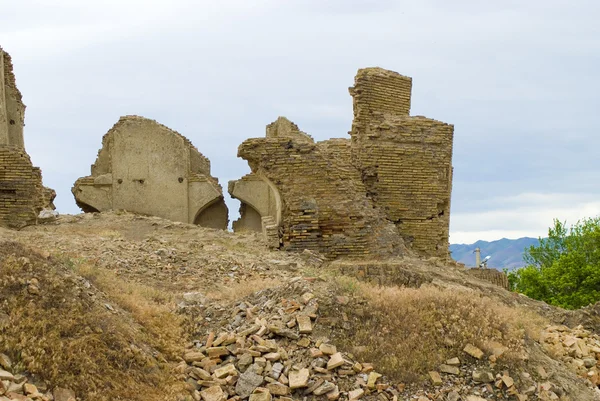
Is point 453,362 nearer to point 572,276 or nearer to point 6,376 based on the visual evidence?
point 6,376

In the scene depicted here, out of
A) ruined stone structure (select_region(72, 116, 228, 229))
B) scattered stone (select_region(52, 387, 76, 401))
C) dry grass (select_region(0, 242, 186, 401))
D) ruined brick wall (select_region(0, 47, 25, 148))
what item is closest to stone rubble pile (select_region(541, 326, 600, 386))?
dry grass (select_region(0, 242, 186, 401))

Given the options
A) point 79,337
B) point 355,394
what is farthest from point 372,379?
point 79,337

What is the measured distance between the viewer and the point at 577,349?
329 inches

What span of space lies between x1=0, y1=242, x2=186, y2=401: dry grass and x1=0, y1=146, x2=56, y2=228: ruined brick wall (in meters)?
6.71

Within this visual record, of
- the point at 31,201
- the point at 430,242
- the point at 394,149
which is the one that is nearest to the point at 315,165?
the point at 394,149

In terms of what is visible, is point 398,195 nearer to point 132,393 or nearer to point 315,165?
point 315,165

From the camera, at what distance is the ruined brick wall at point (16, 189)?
1367 cm

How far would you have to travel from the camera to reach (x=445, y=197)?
45.8 ft

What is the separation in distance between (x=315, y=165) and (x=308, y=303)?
5645mm

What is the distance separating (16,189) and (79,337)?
8.49 metres

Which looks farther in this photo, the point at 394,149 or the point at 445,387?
the point at 394,149

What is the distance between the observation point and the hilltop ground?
234 inches

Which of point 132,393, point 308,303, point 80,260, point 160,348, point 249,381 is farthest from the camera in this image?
point 80,260

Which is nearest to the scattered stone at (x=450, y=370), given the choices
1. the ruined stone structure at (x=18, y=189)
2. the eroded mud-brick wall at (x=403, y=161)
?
the eroded mud-brick wall at (x=403, y=161)
